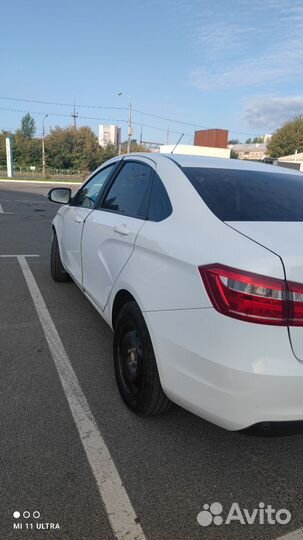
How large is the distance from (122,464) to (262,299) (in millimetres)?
1219

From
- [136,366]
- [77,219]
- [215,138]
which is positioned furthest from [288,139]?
[136,366]

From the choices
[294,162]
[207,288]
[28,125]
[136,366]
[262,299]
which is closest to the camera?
[262,299]

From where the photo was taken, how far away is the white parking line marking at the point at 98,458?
1.86m

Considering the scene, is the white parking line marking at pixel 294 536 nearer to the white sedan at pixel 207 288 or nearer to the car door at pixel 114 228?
the white sedan at pixel 207 288

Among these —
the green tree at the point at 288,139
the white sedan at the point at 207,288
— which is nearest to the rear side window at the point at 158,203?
the white sedan at the point at 207,288

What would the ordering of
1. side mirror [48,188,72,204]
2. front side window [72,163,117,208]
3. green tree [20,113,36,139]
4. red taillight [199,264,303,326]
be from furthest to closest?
green tree [20,113,36,139] → side mirror [48,188,72,204] → front side window [72,163,117,208] → red taillight [199,264,303,326]

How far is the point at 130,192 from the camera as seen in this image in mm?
3111

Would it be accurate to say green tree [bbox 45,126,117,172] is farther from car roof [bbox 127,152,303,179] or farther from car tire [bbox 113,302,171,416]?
car tire [bbox 113,302,171,416]

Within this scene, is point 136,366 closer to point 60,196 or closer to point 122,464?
point 122,464

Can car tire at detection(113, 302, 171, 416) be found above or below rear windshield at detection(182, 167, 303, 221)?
below

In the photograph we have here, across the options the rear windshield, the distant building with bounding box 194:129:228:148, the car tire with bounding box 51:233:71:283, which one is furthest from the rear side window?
the distant building with bounding box 194:129:228:148

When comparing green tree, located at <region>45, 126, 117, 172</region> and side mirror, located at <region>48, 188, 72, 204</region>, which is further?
green tree, located at <region>45, 126, 117, 172</region>

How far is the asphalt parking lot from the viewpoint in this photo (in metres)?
1.88

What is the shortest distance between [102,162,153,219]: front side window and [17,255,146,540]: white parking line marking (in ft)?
4.21
